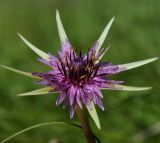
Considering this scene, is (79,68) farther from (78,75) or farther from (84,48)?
(84,48)

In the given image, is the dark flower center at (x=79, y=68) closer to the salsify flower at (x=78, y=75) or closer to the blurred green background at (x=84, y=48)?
the salsify flower at (x=78, y=75)

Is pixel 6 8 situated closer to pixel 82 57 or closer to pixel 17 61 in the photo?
pixel 17 61

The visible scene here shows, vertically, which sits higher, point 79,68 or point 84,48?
point 84,48

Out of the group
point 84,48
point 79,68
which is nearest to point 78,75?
point 79,68

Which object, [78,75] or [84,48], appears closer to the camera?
[78,75]

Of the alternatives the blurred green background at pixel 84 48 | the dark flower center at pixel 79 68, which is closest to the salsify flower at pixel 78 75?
the dark flower center at pixel 79 68
